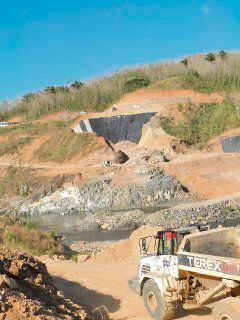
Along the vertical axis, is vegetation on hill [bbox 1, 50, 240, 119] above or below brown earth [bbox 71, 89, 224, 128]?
above

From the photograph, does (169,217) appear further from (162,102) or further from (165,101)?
(165,101)

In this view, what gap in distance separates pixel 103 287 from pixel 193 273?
5177 mm

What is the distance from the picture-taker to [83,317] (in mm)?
8453

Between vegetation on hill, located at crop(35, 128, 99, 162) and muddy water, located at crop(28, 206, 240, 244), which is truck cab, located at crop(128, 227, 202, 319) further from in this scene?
vegetation on hill, located at crop(35, 128, 99, 162)

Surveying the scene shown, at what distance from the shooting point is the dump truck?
26.9 feet

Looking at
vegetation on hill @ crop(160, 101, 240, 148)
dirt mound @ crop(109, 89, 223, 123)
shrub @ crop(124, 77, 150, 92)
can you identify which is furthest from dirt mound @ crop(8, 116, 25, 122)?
vegetation on hill @ crop(160, 101, 240, 148)

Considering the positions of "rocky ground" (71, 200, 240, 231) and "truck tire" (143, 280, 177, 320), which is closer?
"truck tire" (143, 280, 177, 320)

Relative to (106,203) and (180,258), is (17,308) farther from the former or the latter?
(106,203)

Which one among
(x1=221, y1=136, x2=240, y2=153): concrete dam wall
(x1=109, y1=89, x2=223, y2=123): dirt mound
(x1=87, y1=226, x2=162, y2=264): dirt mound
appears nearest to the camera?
(x1=87, y1=226, x2=162, y2=264): dirt mound

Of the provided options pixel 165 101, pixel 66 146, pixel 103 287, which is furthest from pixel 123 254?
pixel 165 101

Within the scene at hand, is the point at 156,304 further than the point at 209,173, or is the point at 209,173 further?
the point at 209,173

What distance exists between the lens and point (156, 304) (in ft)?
34.0

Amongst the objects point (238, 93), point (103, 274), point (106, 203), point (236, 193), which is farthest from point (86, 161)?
point (103, 274)

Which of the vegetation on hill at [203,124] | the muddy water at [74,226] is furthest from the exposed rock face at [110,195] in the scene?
the vegetation on hill at [203,124]
